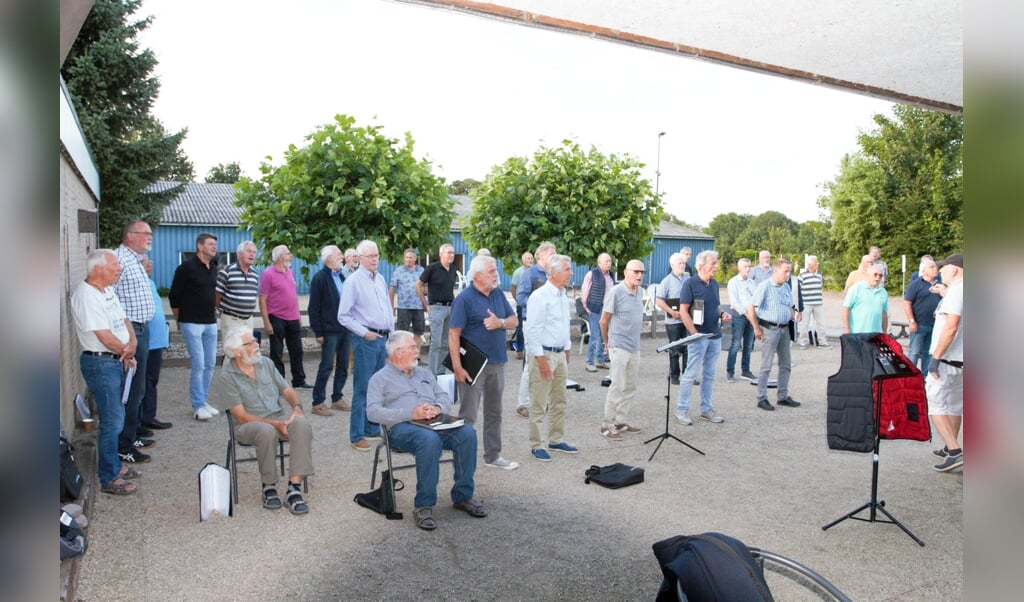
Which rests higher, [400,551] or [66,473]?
[66,473]

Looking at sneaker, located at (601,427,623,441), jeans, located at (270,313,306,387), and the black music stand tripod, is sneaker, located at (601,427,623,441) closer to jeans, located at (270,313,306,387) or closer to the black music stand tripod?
Result: the black music stand tripod

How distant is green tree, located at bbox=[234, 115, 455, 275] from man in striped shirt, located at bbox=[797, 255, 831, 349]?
7154 mm

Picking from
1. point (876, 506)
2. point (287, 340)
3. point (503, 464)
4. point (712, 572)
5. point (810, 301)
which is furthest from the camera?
point (810, 301)

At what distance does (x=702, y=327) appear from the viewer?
829cm

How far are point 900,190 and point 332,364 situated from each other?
37.7 meters

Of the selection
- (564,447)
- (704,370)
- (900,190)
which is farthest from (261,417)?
(900,190)

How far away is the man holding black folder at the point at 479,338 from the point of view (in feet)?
20.1

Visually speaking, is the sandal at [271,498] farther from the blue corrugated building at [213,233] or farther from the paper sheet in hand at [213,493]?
the blue corrugated building at [213,233]

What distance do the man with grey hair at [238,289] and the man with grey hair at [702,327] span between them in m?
5.02

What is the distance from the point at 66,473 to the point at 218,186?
149 ft

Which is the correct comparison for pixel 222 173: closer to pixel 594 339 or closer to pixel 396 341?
pixel 594 339
